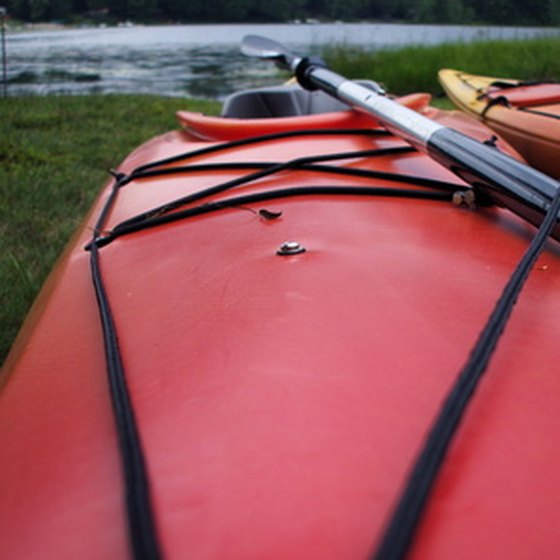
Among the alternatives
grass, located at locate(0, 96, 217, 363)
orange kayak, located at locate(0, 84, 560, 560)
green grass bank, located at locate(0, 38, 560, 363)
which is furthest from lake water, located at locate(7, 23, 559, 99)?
orange kayak, located at locate(0, 84, 560, 560)

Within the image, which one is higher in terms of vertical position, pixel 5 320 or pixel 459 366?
pixel 459 366

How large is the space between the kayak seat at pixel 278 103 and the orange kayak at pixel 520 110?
533 mm

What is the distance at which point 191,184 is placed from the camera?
146cm

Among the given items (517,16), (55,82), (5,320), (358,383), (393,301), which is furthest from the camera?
(517,16)

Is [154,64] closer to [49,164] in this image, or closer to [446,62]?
[446,62]

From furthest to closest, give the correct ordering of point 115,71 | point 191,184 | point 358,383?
point 115,71, point 191,184, point 358,383

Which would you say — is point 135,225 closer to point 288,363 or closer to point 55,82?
point 288,363

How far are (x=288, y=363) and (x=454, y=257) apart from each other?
1.11 feet

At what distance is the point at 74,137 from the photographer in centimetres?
436

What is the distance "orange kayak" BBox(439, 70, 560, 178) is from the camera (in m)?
2.12

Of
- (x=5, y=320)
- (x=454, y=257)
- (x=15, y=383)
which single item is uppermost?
(x=454, y=257)

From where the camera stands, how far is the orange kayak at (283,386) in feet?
1.78

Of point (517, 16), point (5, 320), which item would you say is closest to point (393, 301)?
point (5, 320)

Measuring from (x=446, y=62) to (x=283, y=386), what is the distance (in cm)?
653
